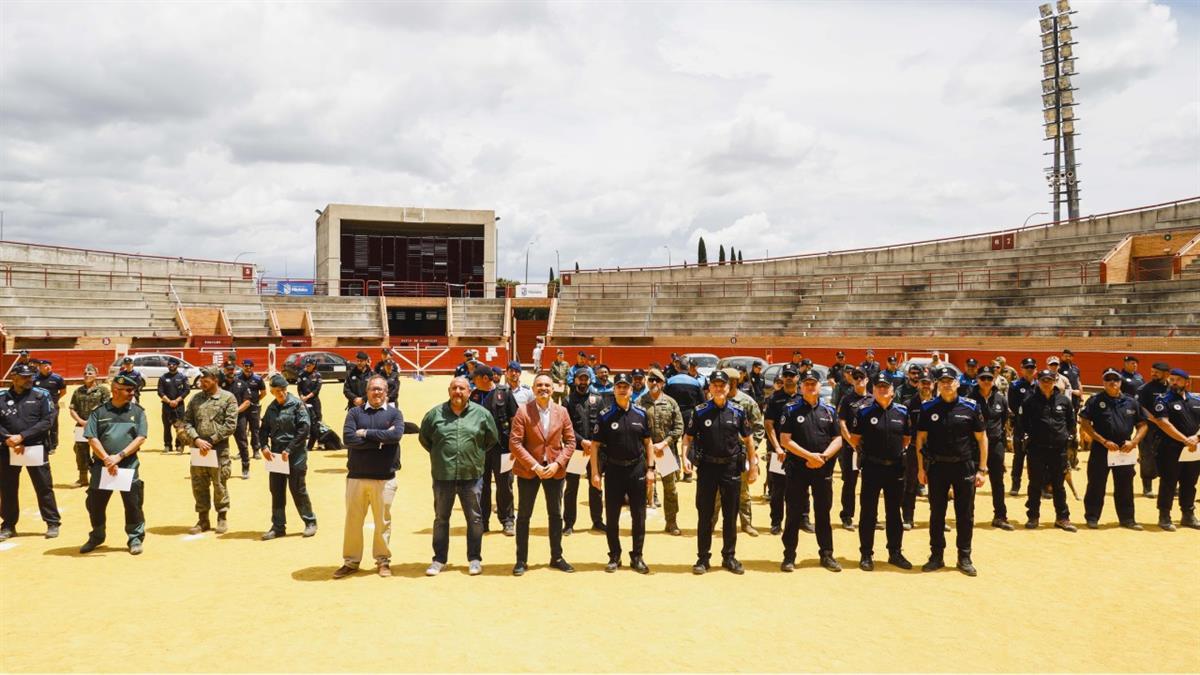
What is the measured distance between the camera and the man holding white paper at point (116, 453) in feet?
29.2

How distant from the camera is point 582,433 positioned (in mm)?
10719

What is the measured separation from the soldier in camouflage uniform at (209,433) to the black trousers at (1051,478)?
1065 cm

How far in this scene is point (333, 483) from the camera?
13.5 meters

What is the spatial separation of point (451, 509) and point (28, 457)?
578 cm

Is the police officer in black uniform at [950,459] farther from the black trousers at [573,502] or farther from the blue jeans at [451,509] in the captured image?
the blue jeans at [451,509]

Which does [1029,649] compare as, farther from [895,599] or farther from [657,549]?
[657,549]

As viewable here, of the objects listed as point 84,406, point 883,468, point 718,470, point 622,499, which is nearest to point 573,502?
point 622,499

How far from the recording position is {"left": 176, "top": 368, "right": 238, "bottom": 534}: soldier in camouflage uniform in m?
9.78

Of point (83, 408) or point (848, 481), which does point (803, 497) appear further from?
point (83, 408)

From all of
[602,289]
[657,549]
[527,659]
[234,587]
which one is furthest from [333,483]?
[602,289]

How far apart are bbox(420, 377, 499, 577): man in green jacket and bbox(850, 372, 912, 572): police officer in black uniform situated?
4248 mm

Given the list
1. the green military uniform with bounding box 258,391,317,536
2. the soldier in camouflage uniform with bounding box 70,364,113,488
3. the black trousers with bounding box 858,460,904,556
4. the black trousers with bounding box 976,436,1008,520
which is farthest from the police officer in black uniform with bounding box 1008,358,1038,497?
the soldier in camouflage uniform with bounding box 70,364,113,488

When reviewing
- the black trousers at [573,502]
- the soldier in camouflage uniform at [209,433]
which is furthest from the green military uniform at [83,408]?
the black trousers at [573,502]

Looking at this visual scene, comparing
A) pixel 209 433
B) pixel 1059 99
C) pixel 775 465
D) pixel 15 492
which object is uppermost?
pixel 1059 99
